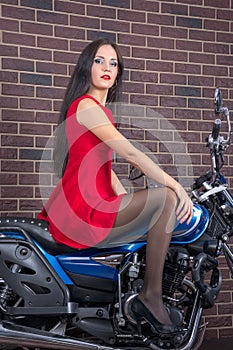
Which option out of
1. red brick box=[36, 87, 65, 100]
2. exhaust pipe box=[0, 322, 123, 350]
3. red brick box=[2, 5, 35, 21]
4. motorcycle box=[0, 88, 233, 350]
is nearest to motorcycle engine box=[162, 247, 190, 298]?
motorcycle box=[0, 88, 233, 350]

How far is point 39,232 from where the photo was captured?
2.77 meters

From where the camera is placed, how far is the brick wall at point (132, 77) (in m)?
3.56

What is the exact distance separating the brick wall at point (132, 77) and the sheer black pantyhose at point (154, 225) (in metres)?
1.04

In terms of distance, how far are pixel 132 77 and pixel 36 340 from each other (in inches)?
72.5

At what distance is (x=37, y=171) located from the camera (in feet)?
11.9

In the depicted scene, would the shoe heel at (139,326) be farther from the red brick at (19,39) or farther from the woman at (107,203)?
the red brick at (19,39)

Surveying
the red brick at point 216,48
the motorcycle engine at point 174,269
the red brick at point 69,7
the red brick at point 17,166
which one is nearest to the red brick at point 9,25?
the red brick at point 69,7

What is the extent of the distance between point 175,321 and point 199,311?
16 cm

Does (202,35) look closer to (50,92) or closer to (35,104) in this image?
(50,92)

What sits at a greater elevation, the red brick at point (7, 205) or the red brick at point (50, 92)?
the red brick at point (50, 92)

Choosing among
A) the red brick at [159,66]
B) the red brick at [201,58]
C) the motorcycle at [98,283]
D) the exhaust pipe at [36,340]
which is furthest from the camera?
the red brick at [201,58]

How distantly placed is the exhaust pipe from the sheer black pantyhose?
1.02 ft

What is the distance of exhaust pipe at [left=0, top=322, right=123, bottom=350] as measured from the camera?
8.54ft

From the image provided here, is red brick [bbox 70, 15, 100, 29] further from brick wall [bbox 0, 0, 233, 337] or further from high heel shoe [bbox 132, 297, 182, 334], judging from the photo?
high heel shoe [bbox 132, 297, 182, 334]
